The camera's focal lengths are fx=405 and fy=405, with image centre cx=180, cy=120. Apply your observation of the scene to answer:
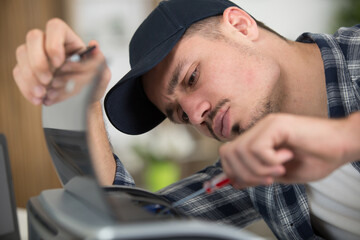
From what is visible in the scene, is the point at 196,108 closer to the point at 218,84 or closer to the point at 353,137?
the point at 218,84

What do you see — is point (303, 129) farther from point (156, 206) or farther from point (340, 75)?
point (340, 75)

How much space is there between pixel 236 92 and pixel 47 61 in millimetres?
480

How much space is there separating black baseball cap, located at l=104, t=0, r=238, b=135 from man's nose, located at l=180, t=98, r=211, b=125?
0.47ft

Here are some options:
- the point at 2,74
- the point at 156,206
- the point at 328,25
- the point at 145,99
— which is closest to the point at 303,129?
the point at 156,206

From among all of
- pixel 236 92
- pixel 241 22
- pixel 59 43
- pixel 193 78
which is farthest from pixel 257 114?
pixel 59 43

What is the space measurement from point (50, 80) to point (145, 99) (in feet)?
1.68

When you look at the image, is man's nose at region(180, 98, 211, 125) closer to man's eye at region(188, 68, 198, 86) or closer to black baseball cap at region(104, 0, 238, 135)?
man's eye at region(188, 68, 198, 86)

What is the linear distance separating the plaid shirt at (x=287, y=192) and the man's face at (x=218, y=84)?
0.16 m

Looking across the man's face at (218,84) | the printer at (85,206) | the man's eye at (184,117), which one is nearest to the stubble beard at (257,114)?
the man's face at (218,84)

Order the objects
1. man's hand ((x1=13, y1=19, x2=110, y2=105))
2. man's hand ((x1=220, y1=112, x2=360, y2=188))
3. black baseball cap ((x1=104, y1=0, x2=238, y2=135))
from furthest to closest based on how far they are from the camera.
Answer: black baseball cap ((x1=104, y1=0, x2=238, y2=135)) → man's hand ((x1=13, y1=19, x2=110, y2=105)) → man's hand ((x1=220, y1=112, x2=360, y2=188))

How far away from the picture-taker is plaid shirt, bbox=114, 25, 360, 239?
3.35 ft

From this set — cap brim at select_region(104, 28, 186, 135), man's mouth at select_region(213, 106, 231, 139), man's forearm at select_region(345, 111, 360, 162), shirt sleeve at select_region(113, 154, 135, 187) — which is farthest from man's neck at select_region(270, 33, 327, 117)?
man's forearm at select_region(345, 111, 360, 162)

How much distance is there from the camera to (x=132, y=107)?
1.15 meters

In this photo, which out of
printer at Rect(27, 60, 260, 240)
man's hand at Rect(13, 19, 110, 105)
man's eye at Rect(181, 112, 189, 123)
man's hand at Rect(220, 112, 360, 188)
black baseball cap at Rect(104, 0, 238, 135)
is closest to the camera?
printer at Rect(27, 60, 260, 240)
